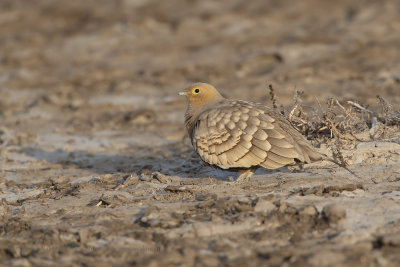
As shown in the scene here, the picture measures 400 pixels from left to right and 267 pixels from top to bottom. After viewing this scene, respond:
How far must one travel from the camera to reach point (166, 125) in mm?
9539

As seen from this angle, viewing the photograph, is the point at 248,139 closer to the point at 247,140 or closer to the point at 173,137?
the point at 247,140

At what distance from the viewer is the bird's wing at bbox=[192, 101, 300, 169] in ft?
18.6

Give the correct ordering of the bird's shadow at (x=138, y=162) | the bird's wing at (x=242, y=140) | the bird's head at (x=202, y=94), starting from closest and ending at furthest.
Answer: the bird's wing at (x=242, y=140), the bird's head at (x=202, y=94), the bird's shadow at (x=138, y=162)

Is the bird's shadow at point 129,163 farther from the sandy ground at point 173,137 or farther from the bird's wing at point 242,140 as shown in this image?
the bird's wing at point 242,140

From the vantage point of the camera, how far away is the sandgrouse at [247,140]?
5.66 m

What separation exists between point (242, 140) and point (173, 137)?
3.20 meters

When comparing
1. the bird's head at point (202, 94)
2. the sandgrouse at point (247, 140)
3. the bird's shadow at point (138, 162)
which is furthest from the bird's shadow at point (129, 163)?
the bird's head at point (202, 94)

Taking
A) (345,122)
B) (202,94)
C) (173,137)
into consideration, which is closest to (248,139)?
(202,94)

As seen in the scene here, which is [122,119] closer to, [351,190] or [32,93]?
[32,93]

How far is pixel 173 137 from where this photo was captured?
886 centimetres

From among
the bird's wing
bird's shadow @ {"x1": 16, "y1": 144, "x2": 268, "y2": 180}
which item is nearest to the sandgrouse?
the bird's wing

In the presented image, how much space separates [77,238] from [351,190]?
234cm

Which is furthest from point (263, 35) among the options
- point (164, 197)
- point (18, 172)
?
point (164, 197)

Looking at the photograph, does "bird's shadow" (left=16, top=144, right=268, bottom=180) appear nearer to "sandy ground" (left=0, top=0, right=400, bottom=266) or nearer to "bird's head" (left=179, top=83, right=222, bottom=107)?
"sandy ground" (left=0, top=0, right=400, bottom=266)
